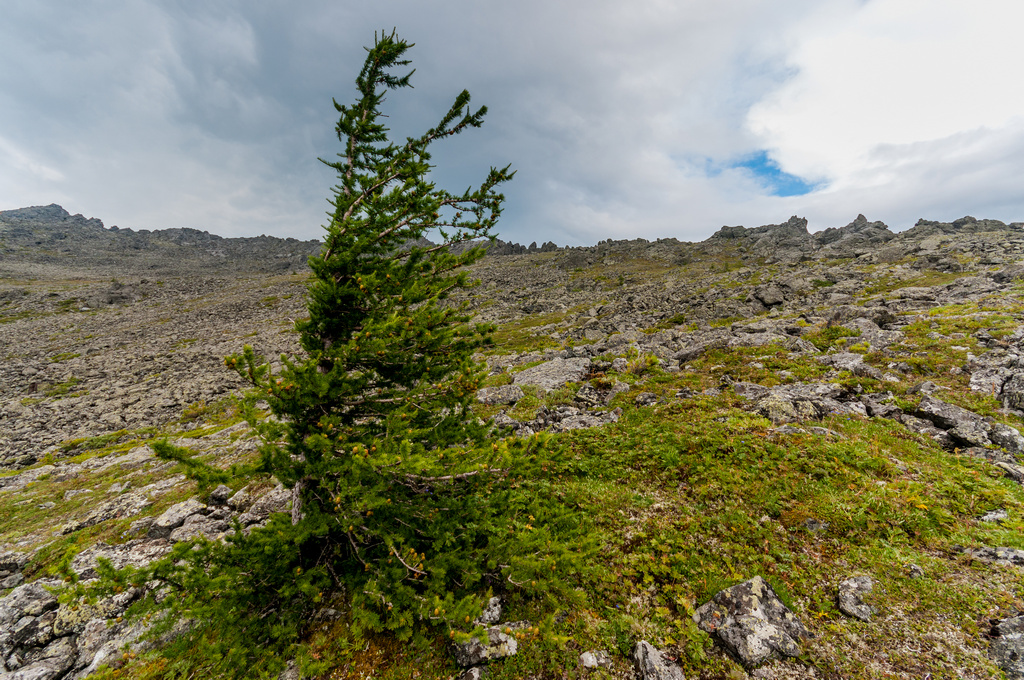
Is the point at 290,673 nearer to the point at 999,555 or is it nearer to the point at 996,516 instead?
the point at 999,555

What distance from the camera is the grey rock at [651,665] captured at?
20.1 feet

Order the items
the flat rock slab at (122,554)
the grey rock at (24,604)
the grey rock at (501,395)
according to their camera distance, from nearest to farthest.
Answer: the grey rock at (24,604) < the flat rock slab at (122,554) < the grey rock at (501,395)

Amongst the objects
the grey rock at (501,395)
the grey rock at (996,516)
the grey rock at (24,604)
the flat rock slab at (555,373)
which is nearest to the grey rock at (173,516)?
the grey rock at (24,604)

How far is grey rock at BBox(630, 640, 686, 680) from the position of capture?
6125 millimetres

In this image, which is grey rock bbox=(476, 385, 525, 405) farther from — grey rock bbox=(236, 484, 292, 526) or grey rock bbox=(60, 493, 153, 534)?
grey rock bbox=(60, 493, 153, 534)

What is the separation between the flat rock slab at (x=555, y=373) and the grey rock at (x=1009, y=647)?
1734cm

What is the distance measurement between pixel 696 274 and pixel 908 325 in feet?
182

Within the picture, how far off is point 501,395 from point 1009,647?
18962mm

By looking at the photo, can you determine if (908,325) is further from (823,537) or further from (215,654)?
(215,654)

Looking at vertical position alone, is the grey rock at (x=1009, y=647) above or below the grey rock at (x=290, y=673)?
above

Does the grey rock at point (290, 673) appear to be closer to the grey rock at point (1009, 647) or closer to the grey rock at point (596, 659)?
the grey rock at point (596, 659)

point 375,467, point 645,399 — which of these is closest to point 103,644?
point 375,467

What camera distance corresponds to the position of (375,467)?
5.80 metres

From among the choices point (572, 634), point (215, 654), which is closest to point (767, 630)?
point (572, 634)
